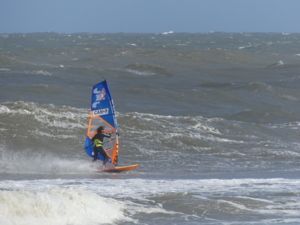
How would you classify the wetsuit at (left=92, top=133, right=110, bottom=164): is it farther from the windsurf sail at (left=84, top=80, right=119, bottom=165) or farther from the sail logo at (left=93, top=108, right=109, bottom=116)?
the sail logo at (left=93, top=108, right=109, bottom=116)

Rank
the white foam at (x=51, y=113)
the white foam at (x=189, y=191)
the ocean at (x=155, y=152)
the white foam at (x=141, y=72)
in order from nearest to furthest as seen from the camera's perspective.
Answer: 1. the ocean at (x=155, y=152)
2. the white foam at (x=189, y=191)
3. the white foam at (x=51, y=113)
4. the white foam at (x=141, y=72)

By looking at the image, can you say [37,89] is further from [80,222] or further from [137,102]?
[80,222]

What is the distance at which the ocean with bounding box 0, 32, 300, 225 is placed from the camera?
38.2 ft

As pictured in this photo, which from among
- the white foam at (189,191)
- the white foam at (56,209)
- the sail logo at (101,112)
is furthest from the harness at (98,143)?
the white foam at (56,209)

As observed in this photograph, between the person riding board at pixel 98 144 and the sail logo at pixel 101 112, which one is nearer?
the person riding board at pixel 98 144

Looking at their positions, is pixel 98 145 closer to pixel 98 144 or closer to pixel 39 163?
pixel 98 144

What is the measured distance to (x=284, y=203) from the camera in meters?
12.7

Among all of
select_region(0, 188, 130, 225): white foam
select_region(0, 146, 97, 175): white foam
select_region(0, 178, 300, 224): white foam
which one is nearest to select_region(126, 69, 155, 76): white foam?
select_region(0, 146, 97, 175): white foam

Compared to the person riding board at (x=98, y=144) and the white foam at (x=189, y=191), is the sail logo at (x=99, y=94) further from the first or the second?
the white foam at (x=189, y=191)

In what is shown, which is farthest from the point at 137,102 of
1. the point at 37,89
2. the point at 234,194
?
the point at 234,194

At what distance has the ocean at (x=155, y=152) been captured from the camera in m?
11.6

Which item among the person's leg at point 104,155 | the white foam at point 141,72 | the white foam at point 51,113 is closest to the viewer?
the person's leg at point 104,155

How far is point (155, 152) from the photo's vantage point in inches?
768

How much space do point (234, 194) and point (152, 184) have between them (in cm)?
159
